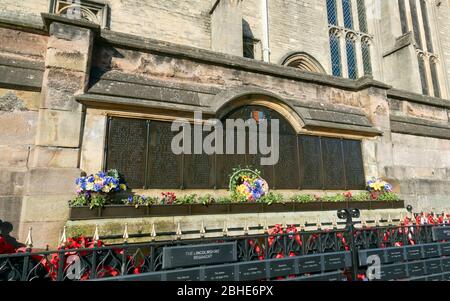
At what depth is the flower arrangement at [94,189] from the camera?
16.7 ft

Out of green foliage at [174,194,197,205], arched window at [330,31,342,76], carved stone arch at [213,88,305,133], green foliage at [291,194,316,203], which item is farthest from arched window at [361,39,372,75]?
green foliage at [174,194,197,205]

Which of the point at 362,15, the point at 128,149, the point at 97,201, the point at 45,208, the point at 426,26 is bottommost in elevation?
the point at 45,208

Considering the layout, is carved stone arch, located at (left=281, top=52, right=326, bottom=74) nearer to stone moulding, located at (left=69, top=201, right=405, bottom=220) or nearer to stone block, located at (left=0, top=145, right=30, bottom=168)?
stone moulding, located at (left=69, top=201, right=405, bottom=220)

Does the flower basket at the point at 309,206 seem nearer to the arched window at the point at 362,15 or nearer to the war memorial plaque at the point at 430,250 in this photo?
the war memorial plaque at the point at 430,250

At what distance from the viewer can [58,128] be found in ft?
18.0

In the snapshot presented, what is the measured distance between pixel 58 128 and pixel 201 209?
325cm

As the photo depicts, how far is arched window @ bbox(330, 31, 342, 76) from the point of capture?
60.5 ft

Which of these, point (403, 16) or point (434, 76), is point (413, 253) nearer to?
point (403, 16)

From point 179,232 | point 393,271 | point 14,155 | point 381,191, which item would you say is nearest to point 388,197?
point 381,191

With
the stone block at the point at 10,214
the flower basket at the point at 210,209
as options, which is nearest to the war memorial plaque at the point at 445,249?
the flower basket at the point at 210,209

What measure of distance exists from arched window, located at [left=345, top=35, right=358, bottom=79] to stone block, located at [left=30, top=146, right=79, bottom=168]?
18416mm

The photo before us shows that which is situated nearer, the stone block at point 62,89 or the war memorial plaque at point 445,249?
the war memorial plaque at point 445,249

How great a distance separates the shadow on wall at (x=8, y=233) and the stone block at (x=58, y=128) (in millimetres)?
1535
